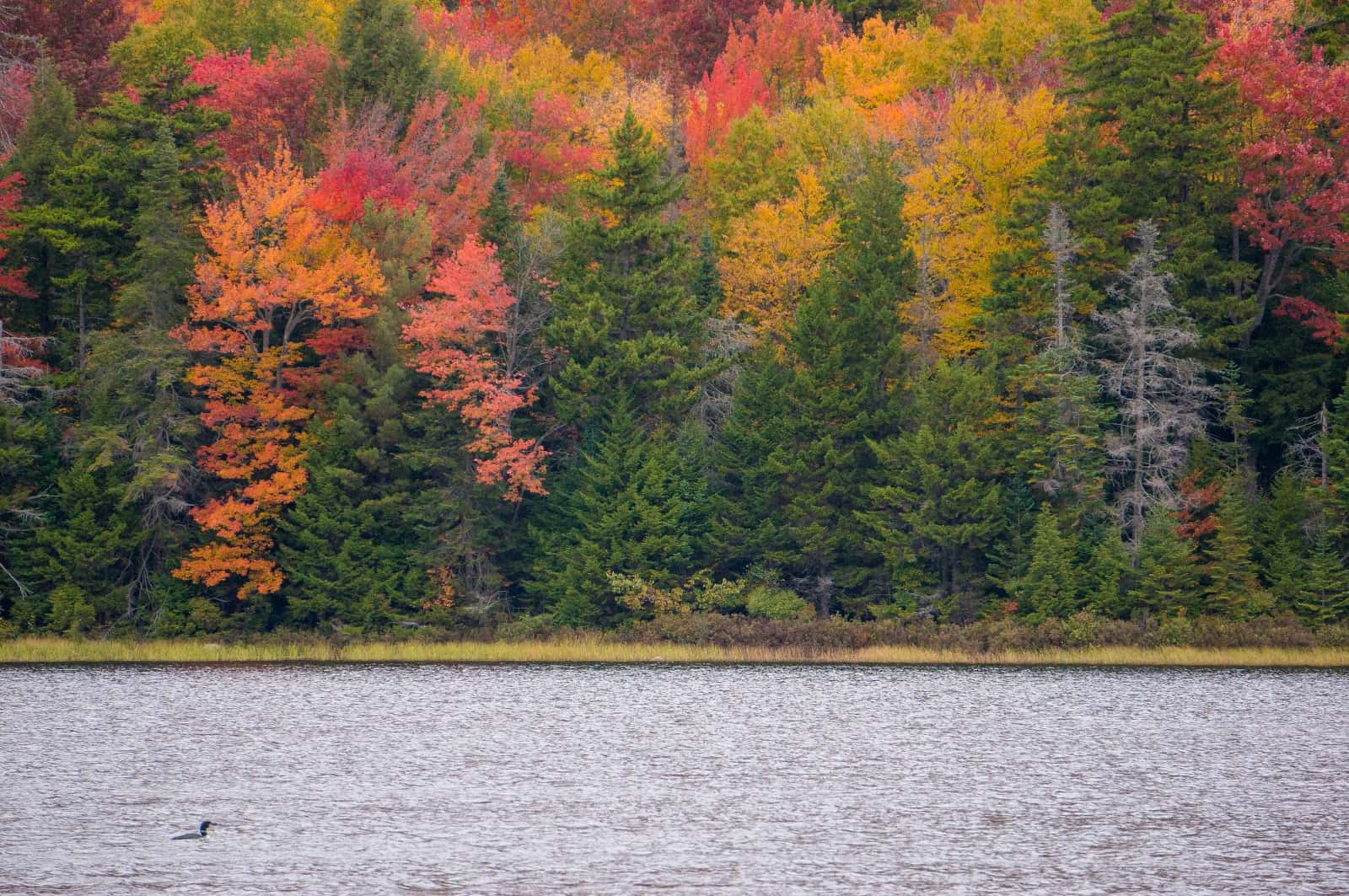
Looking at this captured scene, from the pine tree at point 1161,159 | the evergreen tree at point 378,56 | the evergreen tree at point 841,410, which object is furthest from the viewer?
the evergreen tree at point 378,56

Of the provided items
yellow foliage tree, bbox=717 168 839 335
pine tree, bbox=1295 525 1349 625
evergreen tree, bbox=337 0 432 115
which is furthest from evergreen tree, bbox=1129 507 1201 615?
evergreen tree, bbox=337 0 432 115

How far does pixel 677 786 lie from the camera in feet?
100

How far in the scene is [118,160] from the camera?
62000mm

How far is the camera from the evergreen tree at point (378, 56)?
71.6 metres

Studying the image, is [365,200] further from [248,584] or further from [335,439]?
[248,584]

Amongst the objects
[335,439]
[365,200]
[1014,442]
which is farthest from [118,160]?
[1014,442]

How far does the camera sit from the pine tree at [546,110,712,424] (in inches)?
2422

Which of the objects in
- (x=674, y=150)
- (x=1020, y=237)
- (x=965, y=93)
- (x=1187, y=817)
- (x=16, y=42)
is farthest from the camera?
(x=674, y=150)

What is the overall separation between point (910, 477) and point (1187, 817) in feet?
109

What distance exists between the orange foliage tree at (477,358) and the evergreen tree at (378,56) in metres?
14.0

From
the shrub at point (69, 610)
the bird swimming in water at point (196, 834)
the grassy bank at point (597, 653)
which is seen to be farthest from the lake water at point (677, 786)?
the shrub at point (69, 610)

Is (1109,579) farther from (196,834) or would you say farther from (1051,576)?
Answer: (196,834)

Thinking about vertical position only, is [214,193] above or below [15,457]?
above

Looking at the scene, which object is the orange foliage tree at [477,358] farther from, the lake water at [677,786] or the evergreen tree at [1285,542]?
the evergreen tree at [1285,542]
